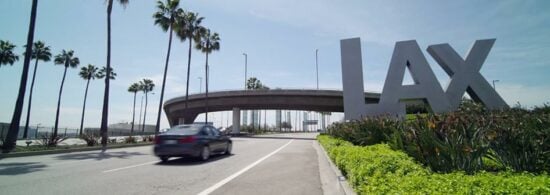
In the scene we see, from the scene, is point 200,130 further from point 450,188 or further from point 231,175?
point 450,188

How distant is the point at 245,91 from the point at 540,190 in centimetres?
4888

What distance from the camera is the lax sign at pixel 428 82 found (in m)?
27.3

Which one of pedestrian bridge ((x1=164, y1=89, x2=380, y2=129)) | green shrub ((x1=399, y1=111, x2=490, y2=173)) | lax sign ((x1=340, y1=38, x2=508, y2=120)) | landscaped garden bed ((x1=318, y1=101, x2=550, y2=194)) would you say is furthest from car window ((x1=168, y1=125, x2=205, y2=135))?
pedestrian bridge ((x1=164, y1=89, x2=380, y2=129))

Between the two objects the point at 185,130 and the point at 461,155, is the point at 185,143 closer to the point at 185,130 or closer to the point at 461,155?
the point at 185,130

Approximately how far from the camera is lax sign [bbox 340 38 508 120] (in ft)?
89.6

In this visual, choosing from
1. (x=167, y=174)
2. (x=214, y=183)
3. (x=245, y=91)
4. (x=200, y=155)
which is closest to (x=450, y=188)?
(x=214, y=183)

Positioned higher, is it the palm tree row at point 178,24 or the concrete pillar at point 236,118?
the palm tree row at point 178,24

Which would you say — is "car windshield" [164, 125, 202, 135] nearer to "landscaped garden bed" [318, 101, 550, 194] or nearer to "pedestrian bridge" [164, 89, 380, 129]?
"landscaped garden bed" [318, 101, 550, 194]

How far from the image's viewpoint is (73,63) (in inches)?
2131

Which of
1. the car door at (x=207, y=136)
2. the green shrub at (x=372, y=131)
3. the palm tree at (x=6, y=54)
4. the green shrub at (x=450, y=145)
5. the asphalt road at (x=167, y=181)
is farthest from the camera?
the palm tree at (x=6, y=54)

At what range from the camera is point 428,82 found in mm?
27594

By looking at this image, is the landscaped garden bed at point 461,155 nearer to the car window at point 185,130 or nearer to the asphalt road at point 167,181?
the asphalt road at point 167,181

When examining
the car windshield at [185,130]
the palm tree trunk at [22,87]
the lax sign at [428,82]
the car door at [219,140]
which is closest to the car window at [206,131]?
the car windshield at [185,130]

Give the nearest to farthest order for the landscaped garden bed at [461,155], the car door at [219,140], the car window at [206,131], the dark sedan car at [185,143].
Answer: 1. the landscaped garden bed at [461,155]
2. the dark sedan car at [185,143]
3. the car window at [206,131]
4. the car door at [219,140]
